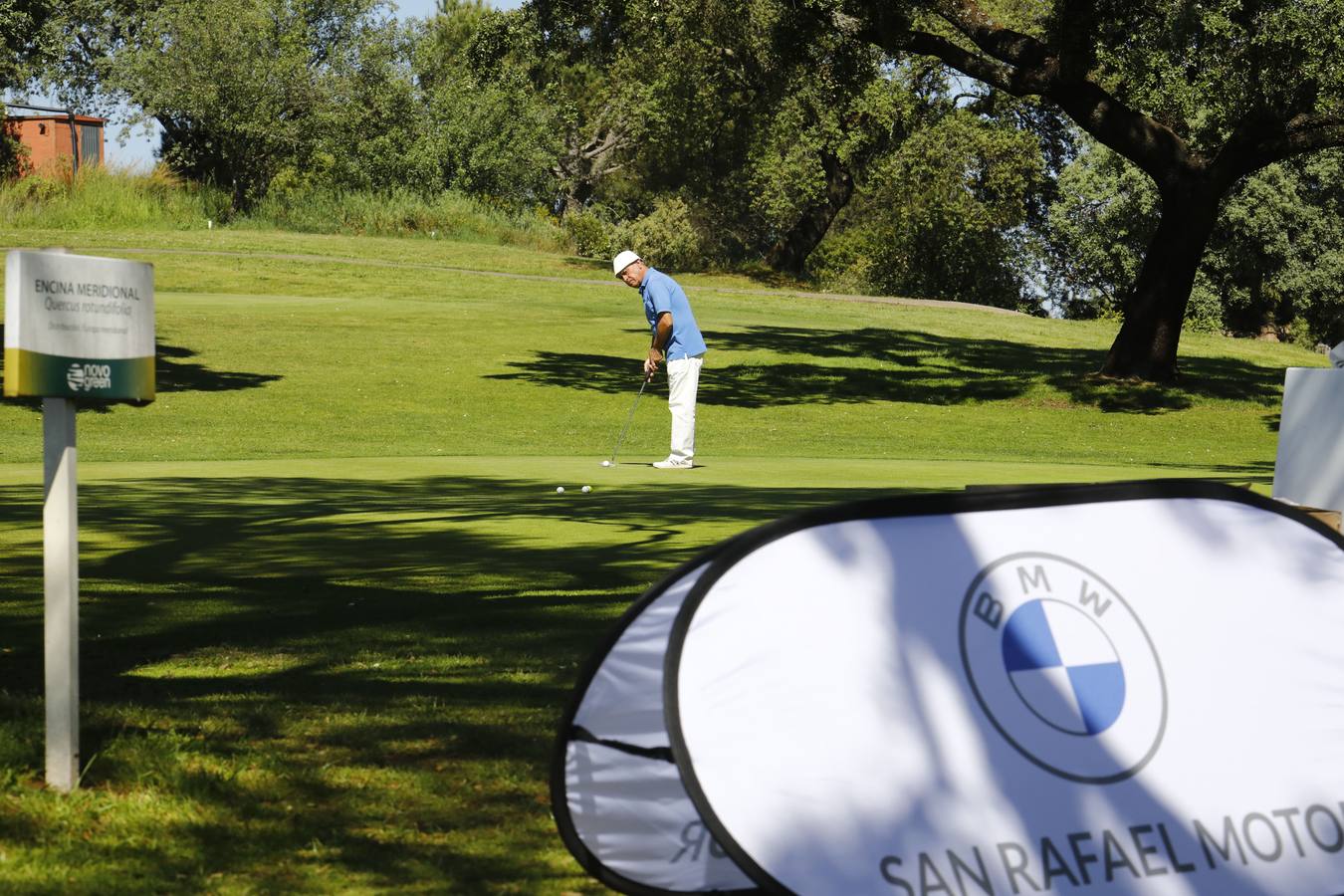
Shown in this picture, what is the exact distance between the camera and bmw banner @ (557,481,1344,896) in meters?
3.44

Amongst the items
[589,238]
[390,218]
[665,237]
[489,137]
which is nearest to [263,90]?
[390,218]

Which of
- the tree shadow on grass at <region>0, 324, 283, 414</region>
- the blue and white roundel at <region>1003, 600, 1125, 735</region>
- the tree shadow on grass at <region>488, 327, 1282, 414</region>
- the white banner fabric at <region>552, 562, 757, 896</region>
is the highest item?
the blue and white roundel at <region>1003, 600, 1125, 735</region>

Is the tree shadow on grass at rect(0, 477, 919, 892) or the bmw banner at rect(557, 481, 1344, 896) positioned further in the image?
the tree shadow on grass at rect(0, 477, 919, 892)

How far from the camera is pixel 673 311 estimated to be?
16.0 meters

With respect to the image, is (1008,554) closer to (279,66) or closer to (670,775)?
(670,775)

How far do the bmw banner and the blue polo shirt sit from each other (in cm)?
1186

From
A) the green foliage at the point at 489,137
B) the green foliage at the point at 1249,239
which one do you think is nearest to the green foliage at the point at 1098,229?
the green foliage at the point at 1249,239

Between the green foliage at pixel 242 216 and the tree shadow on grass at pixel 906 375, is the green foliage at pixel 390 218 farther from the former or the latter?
the tree shadow on grass at pixel 906 375

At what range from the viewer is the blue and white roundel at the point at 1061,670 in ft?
11.8

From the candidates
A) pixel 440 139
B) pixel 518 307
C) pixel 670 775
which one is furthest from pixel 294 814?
pixel 440 139

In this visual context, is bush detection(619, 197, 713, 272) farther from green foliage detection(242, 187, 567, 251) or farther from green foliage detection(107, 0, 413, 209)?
green foliage detection(107, 0, 413, 209)

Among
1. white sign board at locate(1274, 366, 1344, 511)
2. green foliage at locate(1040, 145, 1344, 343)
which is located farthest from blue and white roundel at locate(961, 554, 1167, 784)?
green foliage at locate(1040, 145, 1344, 343)

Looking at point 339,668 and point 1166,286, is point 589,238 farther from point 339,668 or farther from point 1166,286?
point 339,668

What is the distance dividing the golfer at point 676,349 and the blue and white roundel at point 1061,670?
12.0 metres
